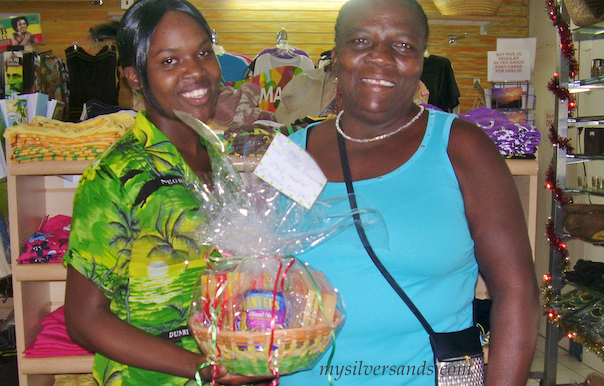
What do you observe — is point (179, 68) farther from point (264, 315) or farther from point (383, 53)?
point (264, 315)

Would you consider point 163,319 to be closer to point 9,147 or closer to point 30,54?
point 9,147

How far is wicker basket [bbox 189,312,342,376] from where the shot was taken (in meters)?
0.92

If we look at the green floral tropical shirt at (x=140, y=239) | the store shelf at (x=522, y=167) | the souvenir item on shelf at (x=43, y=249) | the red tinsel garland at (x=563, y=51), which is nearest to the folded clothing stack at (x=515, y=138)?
the store shelf at (x=522, y=167)

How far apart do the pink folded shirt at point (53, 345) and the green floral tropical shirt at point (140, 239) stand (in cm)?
111

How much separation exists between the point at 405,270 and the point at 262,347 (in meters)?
0.38

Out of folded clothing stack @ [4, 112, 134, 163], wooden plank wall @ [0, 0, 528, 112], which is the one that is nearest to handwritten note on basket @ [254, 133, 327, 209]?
folded clothing stack @ [4, 112, 134, 163]

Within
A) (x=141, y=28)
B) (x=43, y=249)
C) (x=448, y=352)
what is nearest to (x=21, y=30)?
(x=43, y=249)

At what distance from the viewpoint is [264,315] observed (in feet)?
3.11

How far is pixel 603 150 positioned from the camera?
3162mm

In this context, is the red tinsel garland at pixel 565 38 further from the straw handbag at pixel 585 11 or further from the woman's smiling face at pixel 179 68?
the woman's smiling face at pixel 179 68

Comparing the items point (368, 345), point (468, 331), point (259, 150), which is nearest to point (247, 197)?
point (259, 150)

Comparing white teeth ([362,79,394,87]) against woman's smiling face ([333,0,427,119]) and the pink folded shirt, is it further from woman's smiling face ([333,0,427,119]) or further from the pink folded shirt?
the pink folded shirt

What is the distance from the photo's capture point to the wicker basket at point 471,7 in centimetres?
456

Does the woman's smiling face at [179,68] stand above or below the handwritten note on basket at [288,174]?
above
